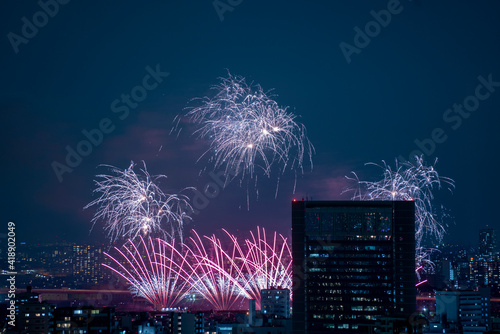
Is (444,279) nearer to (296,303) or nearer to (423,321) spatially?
(296,303)

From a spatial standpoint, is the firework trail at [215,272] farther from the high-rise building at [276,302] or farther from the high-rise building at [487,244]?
the high-rise building at [487,244]

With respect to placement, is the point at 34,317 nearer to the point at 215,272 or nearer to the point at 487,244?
the point at 215,272

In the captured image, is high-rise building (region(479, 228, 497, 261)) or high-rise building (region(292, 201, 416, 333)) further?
high-rise building (region(479, 228, 497, 261))

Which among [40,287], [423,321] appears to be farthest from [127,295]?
[423,321]

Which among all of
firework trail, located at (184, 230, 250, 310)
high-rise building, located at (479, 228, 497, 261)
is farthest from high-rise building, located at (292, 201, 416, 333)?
high-rise building, located at (479, 228, 497, 261)

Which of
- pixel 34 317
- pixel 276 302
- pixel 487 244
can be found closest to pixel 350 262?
pixel 276 302

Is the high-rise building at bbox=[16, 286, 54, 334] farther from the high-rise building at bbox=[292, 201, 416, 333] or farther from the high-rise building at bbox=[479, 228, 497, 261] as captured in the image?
the high-rise building at bbox=[479, 228, 497, 261]
